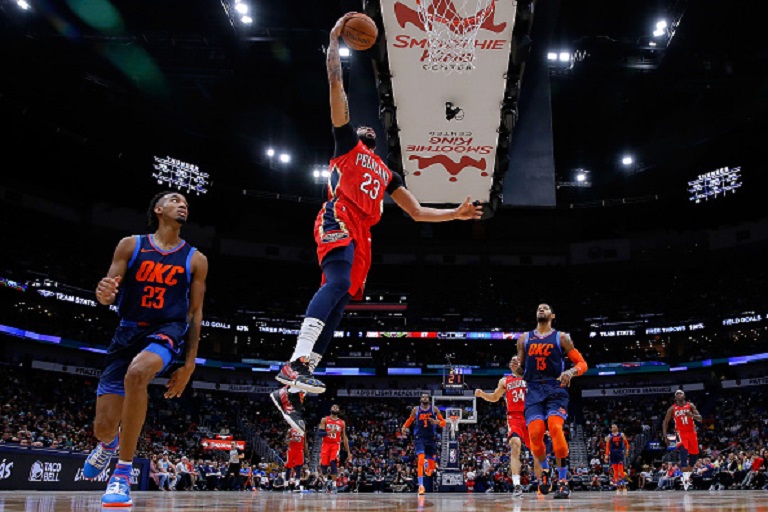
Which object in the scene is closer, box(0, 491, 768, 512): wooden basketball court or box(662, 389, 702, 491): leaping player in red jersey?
box(0, 491, 768, 512): wooden basketball court

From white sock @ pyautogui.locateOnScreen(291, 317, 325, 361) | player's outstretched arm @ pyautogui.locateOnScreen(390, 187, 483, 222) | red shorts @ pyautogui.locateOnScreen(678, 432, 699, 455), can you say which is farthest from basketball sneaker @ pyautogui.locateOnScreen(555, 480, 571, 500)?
red shorts @ pyautogui.locateOnScreen(678, 432, 699, 455)

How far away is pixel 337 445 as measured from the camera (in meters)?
17.1

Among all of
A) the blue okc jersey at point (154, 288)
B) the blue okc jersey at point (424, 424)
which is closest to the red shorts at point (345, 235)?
the blue okc jersey at point (154, 288)

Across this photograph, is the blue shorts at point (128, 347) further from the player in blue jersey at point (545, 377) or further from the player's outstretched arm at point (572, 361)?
the player in blue jersey at point (545, 377)

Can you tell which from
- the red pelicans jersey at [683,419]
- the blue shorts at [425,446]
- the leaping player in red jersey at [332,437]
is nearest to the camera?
the blue shorts at [425,446]

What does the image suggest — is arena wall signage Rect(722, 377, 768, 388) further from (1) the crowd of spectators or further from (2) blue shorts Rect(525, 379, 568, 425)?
(2) blue shorts Rect(525, 379, 568, 425)

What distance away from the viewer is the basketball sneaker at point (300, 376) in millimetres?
4637

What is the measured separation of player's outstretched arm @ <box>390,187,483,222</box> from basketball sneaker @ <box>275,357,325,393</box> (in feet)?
5.21

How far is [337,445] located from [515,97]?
9.87 m

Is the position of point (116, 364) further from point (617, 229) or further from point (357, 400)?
point (617, 229)

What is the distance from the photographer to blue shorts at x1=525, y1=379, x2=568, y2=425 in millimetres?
8516

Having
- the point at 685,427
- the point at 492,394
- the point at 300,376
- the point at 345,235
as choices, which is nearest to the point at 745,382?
the point at 685,427

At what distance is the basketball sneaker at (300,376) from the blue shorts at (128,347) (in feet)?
2.48

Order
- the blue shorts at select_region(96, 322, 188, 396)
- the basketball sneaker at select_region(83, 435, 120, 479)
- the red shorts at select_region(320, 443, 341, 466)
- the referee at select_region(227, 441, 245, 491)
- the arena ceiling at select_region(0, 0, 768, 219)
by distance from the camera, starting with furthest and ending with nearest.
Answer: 1. the referee at select_region(227, 441, 245, 491)
2. the arena ceiling at select_region(0, 0, 768, 219)
3. the red shorts at select_region(320, 443, 341, 466)
4. the basketball sneaker at select_region(83, 435, 120, 479)
5. the blue shorts at select_region(96, 322, 188, 396)
